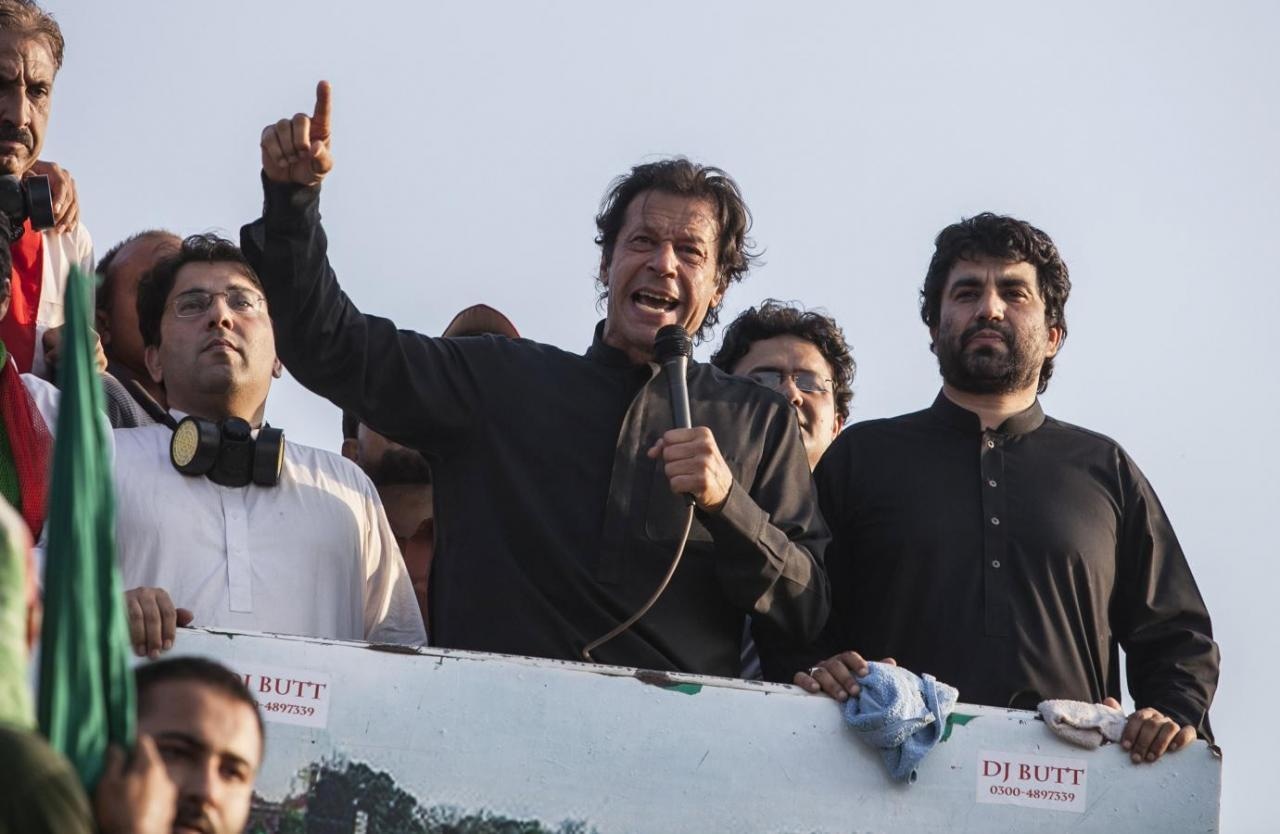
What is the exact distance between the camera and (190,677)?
3.61 m

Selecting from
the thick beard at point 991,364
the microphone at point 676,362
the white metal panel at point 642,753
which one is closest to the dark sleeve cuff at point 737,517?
the microphone at point 676,362

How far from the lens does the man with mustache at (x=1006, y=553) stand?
571cm

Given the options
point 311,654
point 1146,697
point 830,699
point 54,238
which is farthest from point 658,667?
point 54,238

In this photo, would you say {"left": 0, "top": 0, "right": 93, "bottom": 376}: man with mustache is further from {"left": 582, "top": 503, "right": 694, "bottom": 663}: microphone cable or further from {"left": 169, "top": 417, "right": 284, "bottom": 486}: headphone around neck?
{"left": 582, "top": 503, "right": 694, "bottom": 663}: microphone cable

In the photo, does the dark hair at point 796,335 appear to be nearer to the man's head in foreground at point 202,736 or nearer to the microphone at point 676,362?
the microphone at point 676,362

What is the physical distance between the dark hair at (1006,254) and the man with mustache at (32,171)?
2.51 m

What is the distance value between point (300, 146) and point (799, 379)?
2.50 metres

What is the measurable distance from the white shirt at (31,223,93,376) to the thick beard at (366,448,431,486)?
1.06 meters

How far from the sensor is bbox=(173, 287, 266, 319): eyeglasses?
6.03 m

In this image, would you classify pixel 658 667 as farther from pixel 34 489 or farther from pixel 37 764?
pixel 37 764

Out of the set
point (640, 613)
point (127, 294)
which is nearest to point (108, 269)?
point (127, 294)

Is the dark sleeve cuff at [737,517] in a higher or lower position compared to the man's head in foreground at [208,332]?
lower

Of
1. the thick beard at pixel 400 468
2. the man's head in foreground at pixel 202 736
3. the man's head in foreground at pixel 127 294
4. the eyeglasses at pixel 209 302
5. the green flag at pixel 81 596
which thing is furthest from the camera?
the thick beard at pixel 400 468

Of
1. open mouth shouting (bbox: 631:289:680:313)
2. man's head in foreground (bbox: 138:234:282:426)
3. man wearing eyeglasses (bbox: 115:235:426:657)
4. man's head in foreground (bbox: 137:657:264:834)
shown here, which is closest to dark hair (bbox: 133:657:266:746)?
man's head in foreground (bbox: 137:657:264:834)
